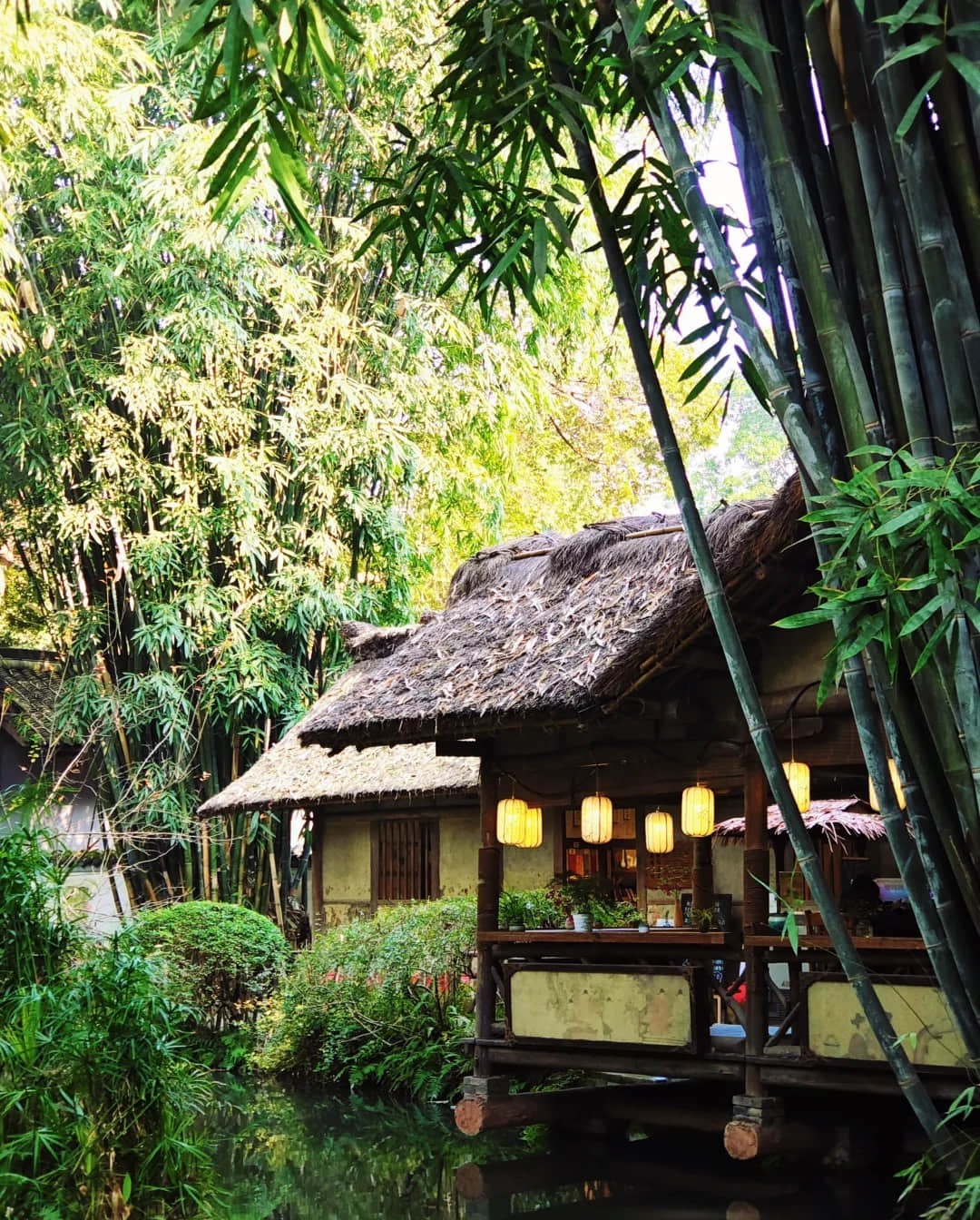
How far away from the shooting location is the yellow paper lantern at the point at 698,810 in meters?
6.87

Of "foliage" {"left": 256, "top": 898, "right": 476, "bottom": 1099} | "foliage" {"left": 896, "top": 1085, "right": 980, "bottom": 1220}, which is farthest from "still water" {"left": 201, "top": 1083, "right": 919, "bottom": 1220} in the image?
"foliage" {"left": 896, "top": 1085, "right": 980, "bottom": 1220}

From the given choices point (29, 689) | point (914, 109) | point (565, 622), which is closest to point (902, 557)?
point (914, 109)

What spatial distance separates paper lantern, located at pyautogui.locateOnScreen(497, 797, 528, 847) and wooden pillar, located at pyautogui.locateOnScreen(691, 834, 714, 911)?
1320 mm

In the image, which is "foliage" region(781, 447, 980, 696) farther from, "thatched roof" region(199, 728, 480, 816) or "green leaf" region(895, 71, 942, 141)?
"thatched roof" region(199, 728, 480, 816)

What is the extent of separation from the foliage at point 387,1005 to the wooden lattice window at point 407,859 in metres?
1.67

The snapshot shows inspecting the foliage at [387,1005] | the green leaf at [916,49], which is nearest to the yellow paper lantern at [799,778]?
the foliage at [387,1005]

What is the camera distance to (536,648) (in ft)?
22.2

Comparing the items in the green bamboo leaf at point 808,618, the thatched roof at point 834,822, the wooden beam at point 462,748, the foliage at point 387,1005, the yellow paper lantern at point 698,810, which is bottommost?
the foliage at point 387,1005

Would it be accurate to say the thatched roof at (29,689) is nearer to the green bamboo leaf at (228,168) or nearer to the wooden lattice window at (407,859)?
the wooden lattice window at (407,859)

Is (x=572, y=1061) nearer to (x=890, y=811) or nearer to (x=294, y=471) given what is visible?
(x=890, y=811)

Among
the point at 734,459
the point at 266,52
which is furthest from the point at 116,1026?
the point at 734,459

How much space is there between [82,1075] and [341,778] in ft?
21.2

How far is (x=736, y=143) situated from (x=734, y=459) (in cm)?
2108

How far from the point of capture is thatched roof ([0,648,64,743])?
1309 centimetres
